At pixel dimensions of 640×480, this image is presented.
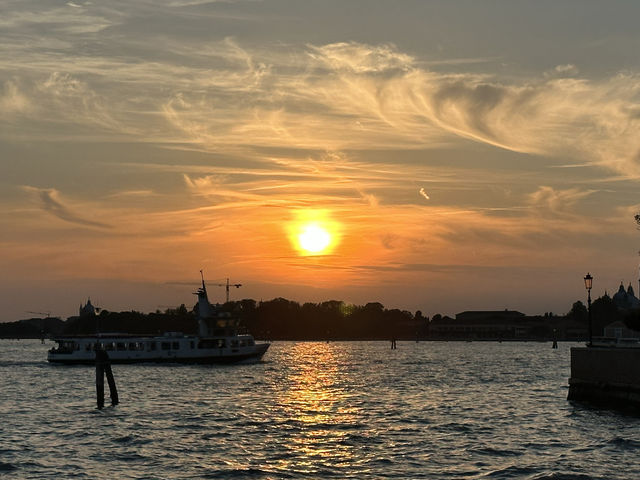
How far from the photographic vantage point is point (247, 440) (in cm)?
4788

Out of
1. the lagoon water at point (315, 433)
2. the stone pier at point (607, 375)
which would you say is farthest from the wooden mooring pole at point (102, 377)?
the stone pier at point (607, 375)

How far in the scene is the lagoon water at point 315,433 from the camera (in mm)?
39125

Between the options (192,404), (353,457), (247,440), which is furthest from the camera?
(192,404)

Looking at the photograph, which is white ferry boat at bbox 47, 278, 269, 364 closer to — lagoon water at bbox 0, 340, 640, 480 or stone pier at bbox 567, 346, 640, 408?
lagoon water at bbox 0, 340, 640, 480

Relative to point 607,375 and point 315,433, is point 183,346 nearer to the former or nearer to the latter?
point 315,433

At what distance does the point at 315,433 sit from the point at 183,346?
7748 cm

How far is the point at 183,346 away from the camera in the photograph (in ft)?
414

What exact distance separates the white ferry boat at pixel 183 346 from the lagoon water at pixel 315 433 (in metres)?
37.9

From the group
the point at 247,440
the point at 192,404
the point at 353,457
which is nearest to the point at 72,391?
the point at 192,404

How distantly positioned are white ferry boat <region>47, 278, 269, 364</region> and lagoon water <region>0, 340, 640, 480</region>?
37912mm

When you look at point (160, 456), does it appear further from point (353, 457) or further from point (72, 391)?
point (72, 391)

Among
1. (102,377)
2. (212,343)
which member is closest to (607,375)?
(102,377)

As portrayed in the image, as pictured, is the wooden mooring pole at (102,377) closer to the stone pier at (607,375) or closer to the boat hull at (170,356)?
the stone pier at (607,375)

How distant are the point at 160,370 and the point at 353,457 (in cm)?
7664
